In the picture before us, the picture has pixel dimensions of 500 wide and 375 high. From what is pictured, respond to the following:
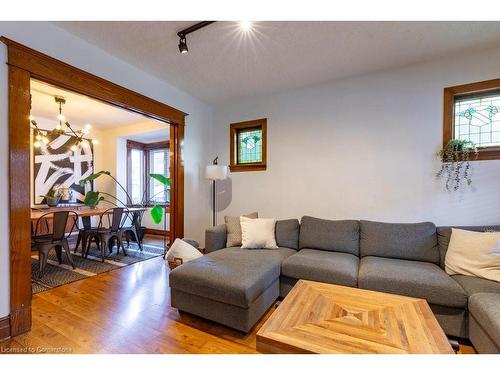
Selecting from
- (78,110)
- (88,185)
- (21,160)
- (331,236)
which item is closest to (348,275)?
(331,236)

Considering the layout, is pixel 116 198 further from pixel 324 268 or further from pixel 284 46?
pixel 324 268

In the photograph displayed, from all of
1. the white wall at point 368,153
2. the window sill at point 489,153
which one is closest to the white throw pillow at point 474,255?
the white wall at point 368,153

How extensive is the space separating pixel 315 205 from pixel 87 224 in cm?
427

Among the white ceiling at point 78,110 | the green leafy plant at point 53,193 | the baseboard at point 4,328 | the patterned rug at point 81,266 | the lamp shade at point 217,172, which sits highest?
the white ceiling at point 78,110

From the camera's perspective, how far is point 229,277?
184cm

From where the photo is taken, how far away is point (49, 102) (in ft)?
12.3

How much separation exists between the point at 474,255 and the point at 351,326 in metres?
1.52

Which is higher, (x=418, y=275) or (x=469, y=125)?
(x=469, y=125)

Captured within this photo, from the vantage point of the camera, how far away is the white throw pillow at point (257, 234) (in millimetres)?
2727

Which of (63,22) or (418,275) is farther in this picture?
(63,22)

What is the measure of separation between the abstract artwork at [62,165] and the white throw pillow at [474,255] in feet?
21.1

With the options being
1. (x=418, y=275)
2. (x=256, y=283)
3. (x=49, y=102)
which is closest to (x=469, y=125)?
(x=418, y=275)

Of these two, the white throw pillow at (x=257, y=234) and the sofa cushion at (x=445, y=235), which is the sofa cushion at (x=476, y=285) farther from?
the white throw pillow at (x=257, y=234)

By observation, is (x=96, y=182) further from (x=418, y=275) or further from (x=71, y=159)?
(x=418, y=275)
